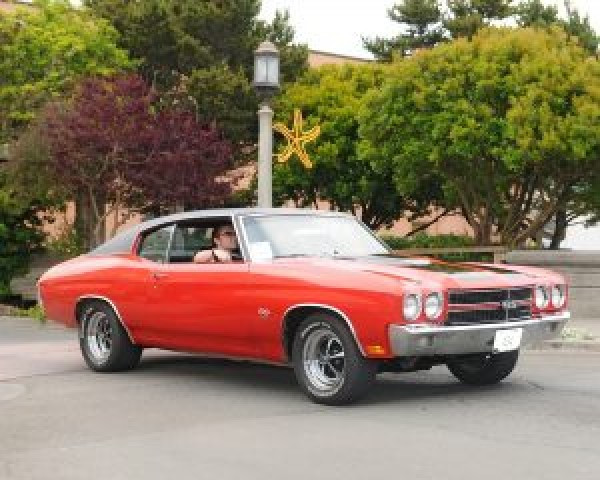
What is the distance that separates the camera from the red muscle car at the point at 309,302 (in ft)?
23.9

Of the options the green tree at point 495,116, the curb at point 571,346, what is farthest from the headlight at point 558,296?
the green tree at point 495,116

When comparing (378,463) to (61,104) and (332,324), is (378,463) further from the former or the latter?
(61,104)

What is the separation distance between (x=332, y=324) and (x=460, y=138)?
13.1 m

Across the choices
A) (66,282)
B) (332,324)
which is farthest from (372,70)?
(332,324)

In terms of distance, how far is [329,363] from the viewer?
305 inches

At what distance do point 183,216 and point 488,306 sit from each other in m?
3.14

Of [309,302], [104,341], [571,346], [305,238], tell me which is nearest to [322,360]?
[309,302]

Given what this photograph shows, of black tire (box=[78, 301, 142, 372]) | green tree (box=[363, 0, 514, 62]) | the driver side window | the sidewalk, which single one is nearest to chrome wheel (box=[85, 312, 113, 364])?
black tire (box=[78, 301, 142, 372])

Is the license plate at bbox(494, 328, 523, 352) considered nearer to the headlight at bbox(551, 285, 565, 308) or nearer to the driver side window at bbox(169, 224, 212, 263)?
the headlight at bbox(551, 285, 565, 308)

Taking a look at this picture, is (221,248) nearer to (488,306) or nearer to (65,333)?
(488,306)

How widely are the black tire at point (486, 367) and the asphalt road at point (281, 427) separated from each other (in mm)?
156

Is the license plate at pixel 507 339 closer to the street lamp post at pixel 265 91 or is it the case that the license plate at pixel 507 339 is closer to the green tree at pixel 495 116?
the street lamp post at pixel 265 91

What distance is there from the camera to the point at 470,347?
7391 mm

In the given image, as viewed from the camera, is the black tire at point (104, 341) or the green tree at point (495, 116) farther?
the green tree at point (495, 116)
